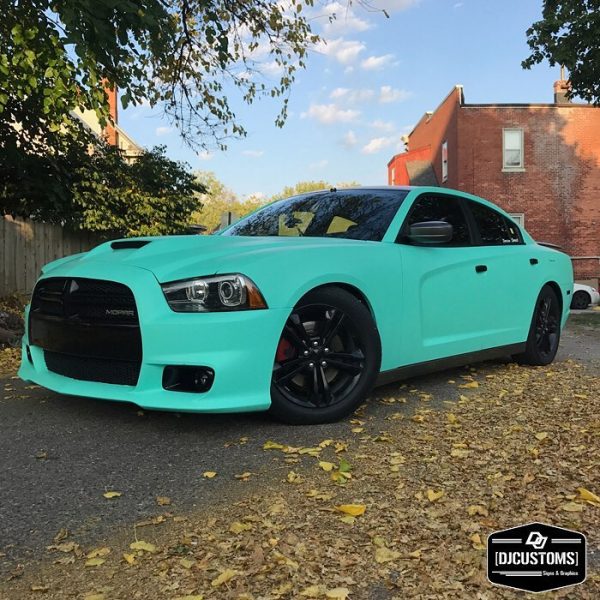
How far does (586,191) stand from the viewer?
24.0 metres

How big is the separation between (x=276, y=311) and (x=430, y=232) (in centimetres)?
139

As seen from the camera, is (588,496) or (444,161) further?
(444,161)

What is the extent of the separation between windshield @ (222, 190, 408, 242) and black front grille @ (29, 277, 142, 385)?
156 cm

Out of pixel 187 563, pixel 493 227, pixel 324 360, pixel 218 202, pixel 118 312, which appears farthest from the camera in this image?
pixel 218 202

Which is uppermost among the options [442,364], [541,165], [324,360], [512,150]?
[512,150]

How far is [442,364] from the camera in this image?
4.34m

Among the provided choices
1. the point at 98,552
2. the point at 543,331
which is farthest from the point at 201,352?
the point at 543,331

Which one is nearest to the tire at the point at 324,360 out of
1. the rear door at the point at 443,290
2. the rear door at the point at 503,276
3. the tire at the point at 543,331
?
the rear door at the point at 443,290

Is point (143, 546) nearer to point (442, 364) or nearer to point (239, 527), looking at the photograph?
point (239, 527)

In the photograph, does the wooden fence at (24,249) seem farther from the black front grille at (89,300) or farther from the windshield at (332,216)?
the black front grille at (89,300)

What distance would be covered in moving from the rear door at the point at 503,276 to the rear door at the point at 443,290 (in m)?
0.05

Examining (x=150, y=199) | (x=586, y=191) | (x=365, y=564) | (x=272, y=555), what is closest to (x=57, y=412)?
(x=272, y=555)

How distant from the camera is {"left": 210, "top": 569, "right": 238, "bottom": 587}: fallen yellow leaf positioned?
73.5 inches

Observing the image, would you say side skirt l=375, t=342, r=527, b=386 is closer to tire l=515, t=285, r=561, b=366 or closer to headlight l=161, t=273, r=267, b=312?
tire l=515, t=285, r=561, b=366
